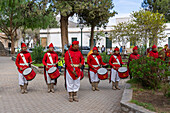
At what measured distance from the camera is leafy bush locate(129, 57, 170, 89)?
6961 millimetres

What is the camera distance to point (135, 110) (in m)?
5.04

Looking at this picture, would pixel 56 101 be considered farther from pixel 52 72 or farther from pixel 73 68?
pixel 52 72

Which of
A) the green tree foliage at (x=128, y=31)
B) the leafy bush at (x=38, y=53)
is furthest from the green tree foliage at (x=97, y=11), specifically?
the leafy bush at (x=38, y=53)

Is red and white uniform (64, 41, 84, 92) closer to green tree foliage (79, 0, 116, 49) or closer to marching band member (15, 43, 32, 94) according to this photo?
marching band member (15, 43, 32, 94)

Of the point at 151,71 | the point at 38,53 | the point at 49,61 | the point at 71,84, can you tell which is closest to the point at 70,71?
the point at 71,84

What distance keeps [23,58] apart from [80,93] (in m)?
2.55

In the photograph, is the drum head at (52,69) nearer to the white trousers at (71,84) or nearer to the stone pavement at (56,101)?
the stone pavement at (56,101)

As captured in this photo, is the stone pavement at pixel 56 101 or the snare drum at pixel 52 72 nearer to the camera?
the stone pavement at pixel 56 101

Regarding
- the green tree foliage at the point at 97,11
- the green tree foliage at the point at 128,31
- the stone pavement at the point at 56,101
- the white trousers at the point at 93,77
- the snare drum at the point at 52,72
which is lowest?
the stone pavement at the point at 56,101

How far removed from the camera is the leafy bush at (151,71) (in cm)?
696

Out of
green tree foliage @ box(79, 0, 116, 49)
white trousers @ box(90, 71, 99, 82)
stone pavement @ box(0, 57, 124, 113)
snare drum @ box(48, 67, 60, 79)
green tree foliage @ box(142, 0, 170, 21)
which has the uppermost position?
green tree foliage @ box(142, 0, 170, 21)

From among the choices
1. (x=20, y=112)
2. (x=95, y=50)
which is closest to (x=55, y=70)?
(x=95, y=50)

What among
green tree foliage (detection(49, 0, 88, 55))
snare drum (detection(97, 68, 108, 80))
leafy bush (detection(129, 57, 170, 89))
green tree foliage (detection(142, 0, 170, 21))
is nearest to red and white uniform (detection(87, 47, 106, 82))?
snare drum (detection(97, 68, 108, 80))

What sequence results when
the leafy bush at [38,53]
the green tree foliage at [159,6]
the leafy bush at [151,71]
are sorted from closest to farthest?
the leafy bush at [151,71] → the leafy bush at [38,53] → the green tree foliage at [159,6]
